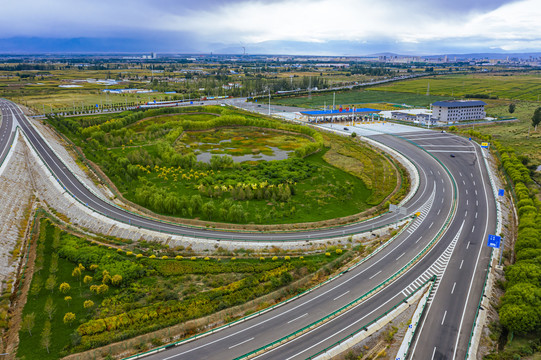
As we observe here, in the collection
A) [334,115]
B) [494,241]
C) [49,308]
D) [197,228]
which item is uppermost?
[334,115]

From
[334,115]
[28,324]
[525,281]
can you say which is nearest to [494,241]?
[525,281]

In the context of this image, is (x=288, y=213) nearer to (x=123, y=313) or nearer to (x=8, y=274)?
(x=123, y=313)

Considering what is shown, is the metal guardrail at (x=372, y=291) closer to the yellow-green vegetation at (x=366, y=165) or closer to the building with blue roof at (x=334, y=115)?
the yellow-green vegetation at (x=366, y=165)

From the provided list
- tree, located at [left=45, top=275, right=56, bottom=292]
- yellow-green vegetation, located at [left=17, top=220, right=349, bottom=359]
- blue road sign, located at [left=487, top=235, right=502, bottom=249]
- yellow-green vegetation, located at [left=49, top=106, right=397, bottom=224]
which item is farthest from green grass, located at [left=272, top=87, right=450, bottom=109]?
tree, located at [left=45, top=275, right=56, bottom=292]

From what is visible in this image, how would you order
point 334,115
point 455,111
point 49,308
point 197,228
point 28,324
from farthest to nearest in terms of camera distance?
point 334,115 < point 455,111 < point 197,228 < point 49,308 < point 28,324

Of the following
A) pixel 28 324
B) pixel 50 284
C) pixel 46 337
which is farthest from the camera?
pixel 50 284

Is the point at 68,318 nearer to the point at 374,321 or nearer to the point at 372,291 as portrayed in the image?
the point at 374,321

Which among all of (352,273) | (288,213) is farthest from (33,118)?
(352,273)
